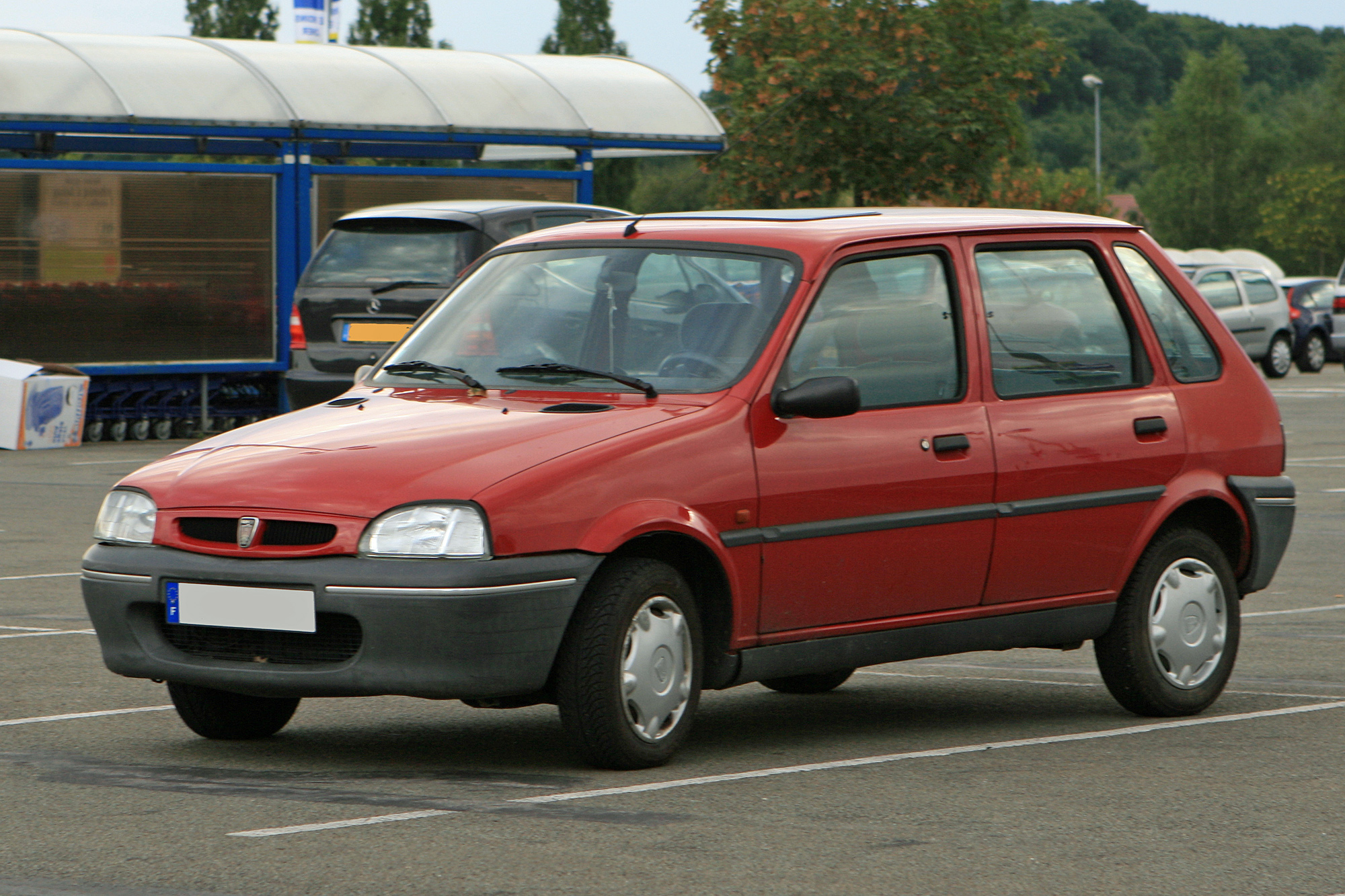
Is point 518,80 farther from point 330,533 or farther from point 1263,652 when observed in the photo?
point 330,533

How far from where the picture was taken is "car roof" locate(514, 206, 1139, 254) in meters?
7.00

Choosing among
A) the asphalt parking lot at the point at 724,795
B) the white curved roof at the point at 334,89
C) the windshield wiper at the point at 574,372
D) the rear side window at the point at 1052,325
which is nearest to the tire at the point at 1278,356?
the white curved roof at the point at 334,89

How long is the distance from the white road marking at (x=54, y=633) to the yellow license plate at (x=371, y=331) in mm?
7466

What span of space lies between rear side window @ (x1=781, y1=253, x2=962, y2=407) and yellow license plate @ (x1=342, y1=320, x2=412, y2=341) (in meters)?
10.2

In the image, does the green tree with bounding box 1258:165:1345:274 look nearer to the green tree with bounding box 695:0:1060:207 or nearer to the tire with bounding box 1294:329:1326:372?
the tire with bounding box 1294:329:1326:372

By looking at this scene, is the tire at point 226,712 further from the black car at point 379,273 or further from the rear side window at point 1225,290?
the rear side window at point 1225,290

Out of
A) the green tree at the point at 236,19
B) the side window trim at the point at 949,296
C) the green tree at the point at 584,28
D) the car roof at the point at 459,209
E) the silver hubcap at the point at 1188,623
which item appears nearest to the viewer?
the side window trim at the point at 949,296

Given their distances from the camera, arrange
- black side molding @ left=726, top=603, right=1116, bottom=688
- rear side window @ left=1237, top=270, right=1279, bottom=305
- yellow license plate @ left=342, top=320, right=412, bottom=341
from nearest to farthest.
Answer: black side molding @ left=726, top=603, right=1116, bottom=688 → yellow license plate @ left=342, top=320, right=412, bottom=341 → rear side window @ left=1237, top=270, right=1279, bottom=305

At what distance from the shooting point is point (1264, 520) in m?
7.93

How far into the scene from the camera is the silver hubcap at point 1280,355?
37.5 m

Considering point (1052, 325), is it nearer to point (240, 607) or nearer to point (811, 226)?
Answer: point (811, 226)

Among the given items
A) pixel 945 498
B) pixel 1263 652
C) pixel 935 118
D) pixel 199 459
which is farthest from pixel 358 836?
pixel 935 118

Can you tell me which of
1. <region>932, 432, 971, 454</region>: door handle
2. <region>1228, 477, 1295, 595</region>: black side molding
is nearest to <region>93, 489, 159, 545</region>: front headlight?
<region>932, 432, 971, 454</region>: door handle

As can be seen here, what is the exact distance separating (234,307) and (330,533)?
1642 centimetres
